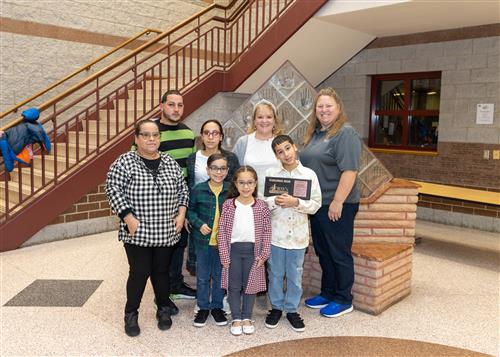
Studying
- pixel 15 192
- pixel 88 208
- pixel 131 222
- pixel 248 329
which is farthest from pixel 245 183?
pixel 15 192

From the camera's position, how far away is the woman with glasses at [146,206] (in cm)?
254

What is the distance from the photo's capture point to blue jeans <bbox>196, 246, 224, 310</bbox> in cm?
282

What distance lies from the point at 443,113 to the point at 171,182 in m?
4.96

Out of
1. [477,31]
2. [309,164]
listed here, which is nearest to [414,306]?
[309,164]

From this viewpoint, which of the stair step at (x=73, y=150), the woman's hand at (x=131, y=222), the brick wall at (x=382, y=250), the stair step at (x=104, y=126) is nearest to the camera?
the woman's hand at (x=131, y=222)

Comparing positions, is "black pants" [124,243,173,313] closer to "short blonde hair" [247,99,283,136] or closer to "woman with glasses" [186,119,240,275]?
"woman with glasses" [186,119,240,275]

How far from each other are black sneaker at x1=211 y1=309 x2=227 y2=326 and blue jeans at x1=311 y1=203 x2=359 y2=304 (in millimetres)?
788

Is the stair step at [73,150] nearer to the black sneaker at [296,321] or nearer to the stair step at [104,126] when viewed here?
the stair step at [104,126]

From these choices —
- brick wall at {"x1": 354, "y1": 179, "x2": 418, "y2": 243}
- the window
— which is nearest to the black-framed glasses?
brick wall at {"x1": 354, "y1": 179, "x2": 418, "y2": 243}

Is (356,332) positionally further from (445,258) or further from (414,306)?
(445,258)

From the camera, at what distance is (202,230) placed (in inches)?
106

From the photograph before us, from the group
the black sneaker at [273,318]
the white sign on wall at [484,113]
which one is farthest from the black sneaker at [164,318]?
the white sign on wall at [484,113]

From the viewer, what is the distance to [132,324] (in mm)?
2713

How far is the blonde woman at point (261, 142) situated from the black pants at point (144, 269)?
29.5 inches
